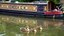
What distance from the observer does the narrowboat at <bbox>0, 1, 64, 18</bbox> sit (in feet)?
56.0

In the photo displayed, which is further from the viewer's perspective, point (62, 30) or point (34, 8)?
point (34, 8)

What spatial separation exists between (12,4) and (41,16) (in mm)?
4278

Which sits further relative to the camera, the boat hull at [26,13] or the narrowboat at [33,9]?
the narrowboat at [33,9]

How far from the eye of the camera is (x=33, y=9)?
741 inches

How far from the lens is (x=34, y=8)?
18.8m

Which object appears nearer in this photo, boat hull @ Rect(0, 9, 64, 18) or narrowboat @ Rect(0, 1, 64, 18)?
boat hull @ Rect(0, 9, 64, 18)

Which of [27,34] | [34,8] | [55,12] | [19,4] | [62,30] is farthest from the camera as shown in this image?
[19,4]

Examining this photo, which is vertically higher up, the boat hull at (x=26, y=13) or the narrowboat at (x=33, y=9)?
the narrowboat at (x=33, y=9)

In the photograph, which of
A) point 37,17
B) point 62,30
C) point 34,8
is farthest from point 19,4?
point 62,30

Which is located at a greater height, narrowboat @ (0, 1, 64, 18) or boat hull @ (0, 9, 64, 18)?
narrowboat @ (0, 1, 64, 18)

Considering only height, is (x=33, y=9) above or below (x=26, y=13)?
above

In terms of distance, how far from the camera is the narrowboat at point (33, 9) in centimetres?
1706

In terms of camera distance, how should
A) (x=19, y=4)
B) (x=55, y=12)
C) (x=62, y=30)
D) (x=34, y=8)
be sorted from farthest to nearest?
(x=19, y=4) < (x=34, y=8) < (x=55, y=12) < (x=62, y=30)

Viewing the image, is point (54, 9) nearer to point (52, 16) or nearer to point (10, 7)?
point (52, 16)
